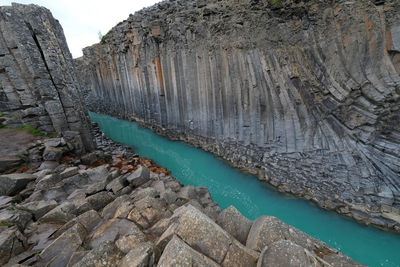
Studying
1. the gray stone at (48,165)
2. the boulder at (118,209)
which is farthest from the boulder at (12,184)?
the boulder at (118,209)

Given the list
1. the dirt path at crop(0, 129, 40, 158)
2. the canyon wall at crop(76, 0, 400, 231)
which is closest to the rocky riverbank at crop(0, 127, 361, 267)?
the dirt path at crop(0, 129, 40, 158)

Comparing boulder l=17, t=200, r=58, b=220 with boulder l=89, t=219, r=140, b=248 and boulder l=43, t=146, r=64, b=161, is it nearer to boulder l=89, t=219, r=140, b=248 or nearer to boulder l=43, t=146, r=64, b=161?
boulder l=89, t=219, r=140, b=248

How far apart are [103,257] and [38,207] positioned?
8.99 feet

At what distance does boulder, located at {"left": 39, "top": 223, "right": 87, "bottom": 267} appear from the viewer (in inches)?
108

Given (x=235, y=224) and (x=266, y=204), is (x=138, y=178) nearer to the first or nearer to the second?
(x=235, y=224)

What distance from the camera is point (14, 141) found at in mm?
7023

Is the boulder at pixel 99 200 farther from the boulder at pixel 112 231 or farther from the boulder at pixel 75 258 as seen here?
the boulder at pixel 75 258

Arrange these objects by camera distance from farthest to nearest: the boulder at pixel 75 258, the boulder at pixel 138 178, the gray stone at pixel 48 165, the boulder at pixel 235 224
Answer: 1. the gray stone at pixel 48 165
2. the boulder at pixel 138 178
3. the boulder at pixel 235 224
4. the boulder at pixel 75 258

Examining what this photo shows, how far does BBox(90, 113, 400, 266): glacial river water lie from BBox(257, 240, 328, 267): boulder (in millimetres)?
5691

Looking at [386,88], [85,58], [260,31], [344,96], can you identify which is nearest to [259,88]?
[260,31]

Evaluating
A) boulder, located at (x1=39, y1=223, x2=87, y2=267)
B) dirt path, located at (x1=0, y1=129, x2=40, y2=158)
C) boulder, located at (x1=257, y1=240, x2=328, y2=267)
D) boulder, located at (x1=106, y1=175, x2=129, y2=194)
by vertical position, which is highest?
dirt path, located at (x1=0, y1=129, x2=40, y2=158)

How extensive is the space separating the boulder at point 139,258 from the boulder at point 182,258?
13.2 inches

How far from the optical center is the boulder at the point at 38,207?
3.92 m

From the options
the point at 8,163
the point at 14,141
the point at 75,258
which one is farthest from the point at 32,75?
the point at 75,258
